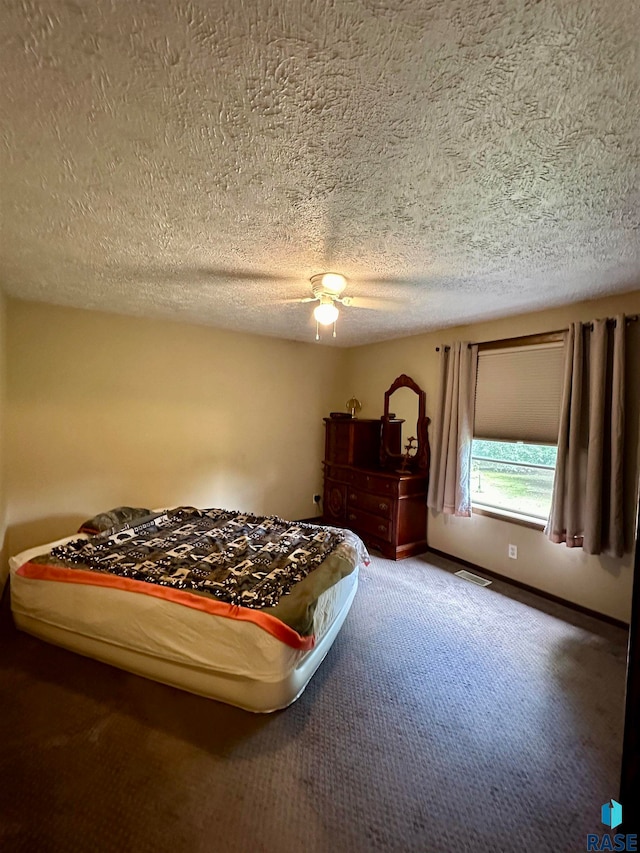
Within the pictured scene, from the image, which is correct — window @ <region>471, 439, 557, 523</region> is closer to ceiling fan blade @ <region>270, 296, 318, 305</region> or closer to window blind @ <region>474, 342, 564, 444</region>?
window blind @ <region>474, 342, 564, 444</region>

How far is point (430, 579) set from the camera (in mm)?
3340

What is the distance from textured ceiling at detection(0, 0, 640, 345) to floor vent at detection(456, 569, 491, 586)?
8.46 feet

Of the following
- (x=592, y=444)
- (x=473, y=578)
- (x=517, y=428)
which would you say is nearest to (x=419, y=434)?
(x=517, y=428)

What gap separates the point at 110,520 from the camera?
116 inches

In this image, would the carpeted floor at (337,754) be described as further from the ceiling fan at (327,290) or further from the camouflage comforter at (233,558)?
the ceiling fan at (327,290)

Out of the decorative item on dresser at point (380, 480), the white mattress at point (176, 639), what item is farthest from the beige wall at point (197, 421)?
the white mattress at point (176, 639)

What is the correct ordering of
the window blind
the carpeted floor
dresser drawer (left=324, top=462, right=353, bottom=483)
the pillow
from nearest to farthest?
the carpeted floor, the pillow, the window blind, dresser drawer (left=324, top=462, right=353, bottom=483)

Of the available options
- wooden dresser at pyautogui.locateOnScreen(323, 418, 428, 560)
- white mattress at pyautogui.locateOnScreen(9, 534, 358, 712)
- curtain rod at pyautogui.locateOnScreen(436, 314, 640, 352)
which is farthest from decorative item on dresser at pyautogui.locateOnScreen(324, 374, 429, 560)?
white mattress at pyautogui.locateOnScreen(9, 534, 358, 712)

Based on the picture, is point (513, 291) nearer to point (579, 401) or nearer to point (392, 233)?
point (579, 401)

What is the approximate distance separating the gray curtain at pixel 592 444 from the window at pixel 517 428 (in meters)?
0.20

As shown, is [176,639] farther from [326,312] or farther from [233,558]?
[326,312]

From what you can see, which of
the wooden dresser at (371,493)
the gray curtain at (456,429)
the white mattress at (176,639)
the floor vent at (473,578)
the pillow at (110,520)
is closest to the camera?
the white mattress at (176,639)

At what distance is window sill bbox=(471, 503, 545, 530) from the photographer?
312 cm

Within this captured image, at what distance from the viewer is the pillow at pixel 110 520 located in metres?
2.84
